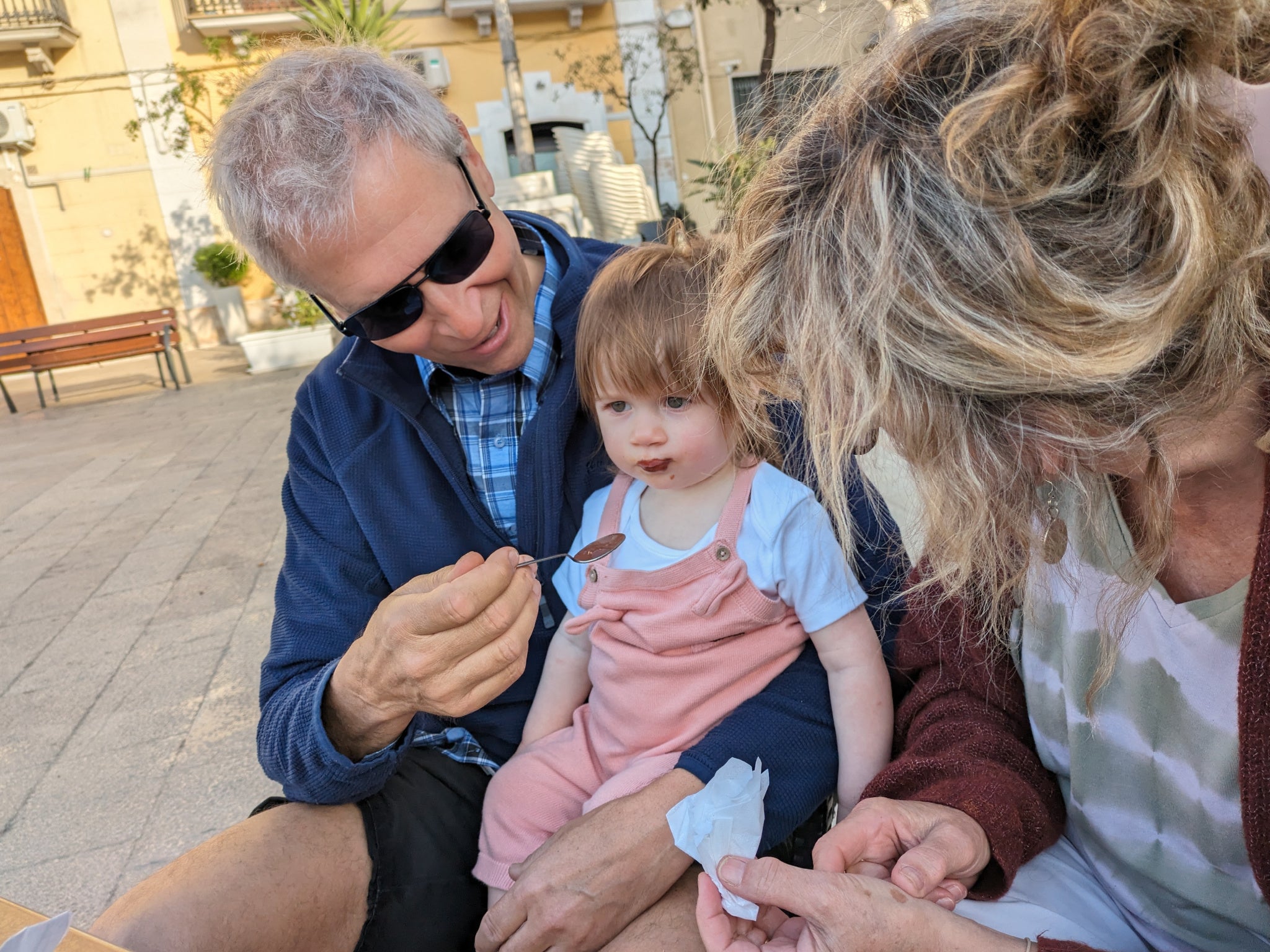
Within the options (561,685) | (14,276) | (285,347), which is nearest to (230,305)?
(14,276)

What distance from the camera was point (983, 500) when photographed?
1032mm

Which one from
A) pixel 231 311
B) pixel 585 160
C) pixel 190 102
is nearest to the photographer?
pixel 585 160

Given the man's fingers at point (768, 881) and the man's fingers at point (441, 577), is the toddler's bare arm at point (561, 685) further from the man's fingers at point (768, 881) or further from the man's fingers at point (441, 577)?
the man's fingers at point (768, 881)

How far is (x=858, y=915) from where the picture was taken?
3.72 feet

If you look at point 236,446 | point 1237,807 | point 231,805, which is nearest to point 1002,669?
point 1237,807

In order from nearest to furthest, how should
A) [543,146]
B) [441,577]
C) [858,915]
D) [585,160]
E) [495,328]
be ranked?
[858,915] → [441,577] → [495,328] → [585,160] → [543,146]

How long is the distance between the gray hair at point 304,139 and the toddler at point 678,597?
0.46 m

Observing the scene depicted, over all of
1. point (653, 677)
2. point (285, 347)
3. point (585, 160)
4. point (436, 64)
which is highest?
point (436, 64)

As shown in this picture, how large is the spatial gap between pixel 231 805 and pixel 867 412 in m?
2.40

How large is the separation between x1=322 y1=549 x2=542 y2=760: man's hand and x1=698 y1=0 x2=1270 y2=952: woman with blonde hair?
0.46 meters

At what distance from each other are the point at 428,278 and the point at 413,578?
54 cm

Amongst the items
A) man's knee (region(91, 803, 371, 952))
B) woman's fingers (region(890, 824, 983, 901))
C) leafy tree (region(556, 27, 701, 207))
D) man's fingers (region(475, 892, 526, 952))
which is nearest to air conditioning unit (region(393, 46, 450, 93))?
leafy tree (region(556, 27, 701, 207))

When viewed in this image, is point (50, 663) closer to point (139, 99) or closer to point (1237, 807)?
point (1237, 807)

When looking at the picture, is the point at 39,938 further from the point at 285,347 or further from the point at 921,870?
the point at 285,347
